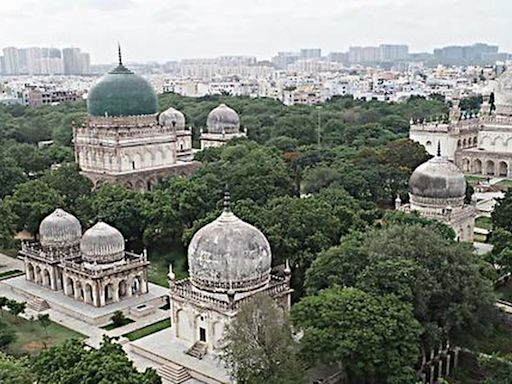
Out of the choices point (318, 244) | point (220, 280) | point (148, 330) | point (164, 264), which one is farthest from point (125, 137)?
point (220, 280)

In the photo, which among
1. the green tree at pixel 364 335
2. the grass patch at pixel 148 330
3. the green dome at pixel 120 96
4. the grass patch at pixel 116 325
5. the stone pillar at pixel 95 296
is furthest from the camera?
the green dome at pixel 120 96

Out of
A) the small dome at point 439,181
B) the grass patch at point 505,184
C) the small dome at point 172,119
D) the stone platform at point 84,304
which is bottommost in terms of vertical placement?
the stone platform at point 84,304

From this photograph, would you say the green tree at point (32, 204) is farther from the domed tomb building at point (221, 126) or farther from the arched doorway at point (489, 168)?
the arched doorway at point (489, 168)

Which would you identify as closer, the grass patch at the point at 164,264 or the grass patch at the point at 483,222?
the grass patch at the point at 164,264

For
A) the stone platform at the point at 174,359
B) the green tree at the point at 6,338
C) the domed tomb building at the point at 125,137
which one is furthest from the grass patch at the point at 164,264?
the domed tomb building at the point at 125,137

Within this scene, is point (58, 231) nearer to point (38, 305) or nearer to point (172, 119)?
point (38, 305)

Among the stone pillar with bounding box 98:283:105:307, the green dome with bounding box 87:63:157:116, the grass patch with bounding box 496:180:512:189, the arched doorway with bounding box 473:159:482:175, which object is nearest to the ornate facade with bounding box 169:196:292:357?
the stone pillar with bounding box 98:283:105:307

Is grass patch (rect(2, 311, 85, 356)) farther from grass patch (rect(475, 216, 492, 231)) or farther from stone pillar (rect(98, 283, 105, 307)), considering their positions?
grass patch (rect(475, 216, 492, 231))

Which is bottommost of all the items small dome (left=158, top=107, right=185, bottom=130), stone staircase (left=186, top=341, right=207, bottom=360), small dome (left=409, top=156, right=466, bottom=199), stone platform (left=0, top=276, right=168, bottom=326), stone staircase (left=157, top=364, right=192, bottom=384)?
stone platform (left=0, top=276, right=168, bottom=326)
